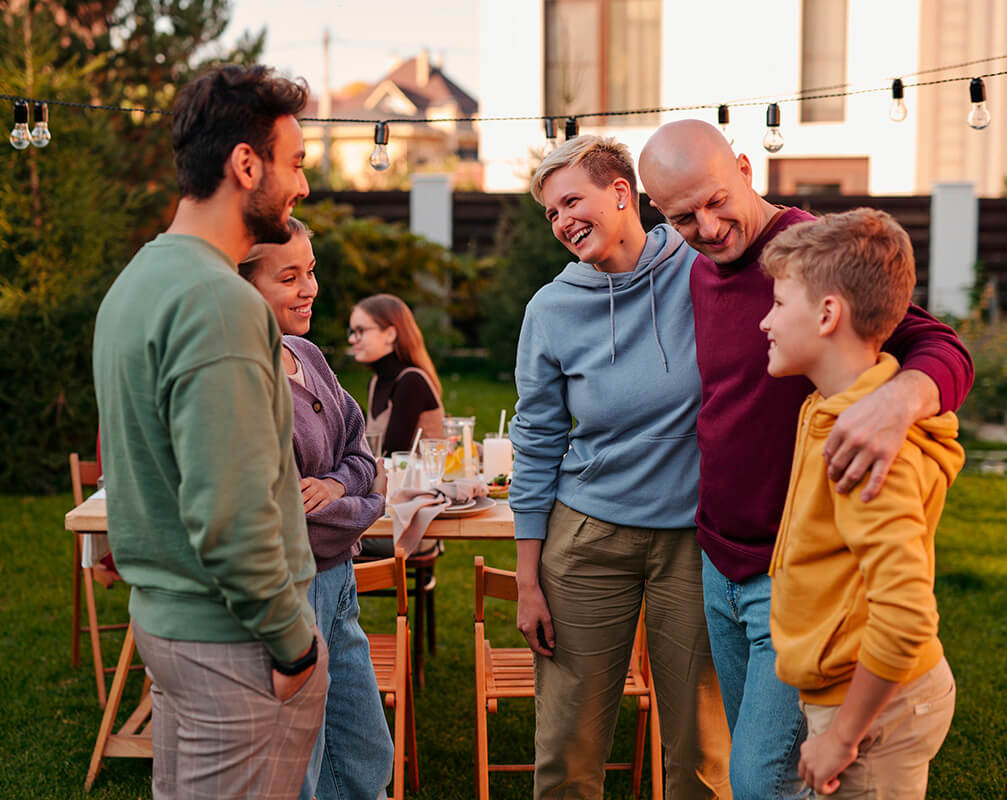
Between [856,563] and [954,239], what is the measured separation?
12097mm

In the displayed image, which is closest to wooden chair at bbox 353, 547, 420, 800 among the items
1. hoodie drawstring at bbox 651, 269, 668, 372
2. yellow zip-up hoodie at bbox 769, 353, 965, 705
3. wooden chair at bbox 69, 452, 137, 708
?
hoodie drawstring at bbox 651, 269, 668, 372

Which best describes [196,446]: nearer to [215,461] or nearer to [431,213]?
[215,461]

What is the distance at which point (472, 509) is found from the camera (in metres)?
3.81

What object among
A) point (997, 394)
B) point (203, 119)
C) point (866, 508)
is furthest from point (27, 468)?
point (997, 394)

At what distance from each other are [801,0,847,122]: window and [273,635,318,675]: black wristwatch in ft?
49.2

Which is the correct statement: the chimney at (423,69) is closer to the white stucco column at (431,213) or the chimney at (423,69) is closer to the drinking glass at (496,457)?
the white stucco column at (431,213)

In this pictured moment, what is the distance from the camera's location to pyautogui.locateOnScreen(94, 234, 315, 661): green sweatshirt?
164cm

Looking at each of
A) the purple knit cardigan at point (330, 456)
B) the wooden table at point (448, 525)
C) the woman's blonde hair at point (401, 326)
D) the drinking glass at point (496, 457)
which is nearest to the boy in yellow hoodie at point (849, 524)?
the purple knit cardigan at point (330, 456)

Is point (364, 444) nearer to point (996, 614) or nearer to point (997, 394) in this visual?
point (996, 614)

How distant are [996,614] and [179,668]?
16.4 feet

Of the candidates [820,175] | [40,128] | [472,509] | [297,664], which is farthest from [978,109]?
[820,175]

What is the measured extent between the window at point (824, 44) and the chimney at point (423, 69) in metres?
44.6

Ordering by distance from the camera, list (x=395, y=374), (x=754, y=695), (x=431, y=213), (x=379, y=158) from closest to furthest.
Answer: (x=754, y=695) → (x=379, y=158) → (x=395, y=374) → (x=431, y=213)

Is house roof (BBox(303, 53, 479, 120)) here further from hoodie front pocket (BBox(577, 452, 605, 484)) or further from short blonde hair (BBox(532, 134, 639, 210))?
hoodie front pocket (BBox(577, 452, 605, 484))
